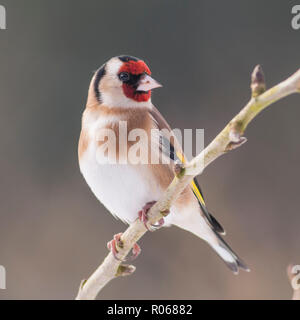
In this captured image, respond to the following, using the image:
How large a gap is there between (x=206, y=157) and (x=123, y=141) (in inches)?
13.2

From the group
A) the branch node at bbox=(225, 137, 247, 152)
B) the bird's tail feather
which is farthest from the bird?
the branch node at bbox=(225, 137, 247, 152)

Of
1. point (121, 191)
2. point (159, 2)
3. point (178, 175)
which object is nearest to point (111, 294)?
point (121, 191)

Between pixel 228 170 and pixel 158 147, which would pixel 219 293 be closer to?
pixel 228 170

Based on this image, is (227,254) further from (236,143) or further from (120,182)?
(236,143)

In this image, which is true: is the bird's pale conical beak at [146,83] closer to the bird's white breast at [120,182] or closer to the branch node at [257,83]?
the bird's white breast at [120,182]

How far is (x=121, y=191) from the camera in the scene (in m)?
0.95

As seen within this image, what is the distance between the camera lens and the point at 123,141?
0.89 metres

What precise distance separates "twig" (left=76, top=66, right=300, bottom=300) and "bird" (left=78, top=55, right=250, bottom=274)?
0.04 metres

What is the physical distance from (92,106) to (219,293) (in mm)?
1161

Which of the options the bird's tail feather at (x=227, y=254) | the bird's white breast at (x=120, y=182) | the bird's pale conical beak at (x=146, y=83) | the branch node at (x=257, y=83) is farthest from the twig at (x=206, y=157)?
the bird's tail feather at (x=227, y=254)

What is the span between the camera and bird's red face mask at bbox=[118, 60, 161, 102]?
0.91 m

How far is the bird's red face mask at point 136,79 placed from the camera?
0.91 m

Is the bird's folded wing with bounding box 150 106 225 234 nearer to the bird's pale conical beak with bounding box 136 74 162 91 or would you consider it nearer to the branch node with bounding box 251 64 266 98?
the bird's pale conical beak with bounding box 136 74 162 91

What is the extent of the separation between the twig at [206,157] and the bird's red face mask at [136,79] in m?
0.25
